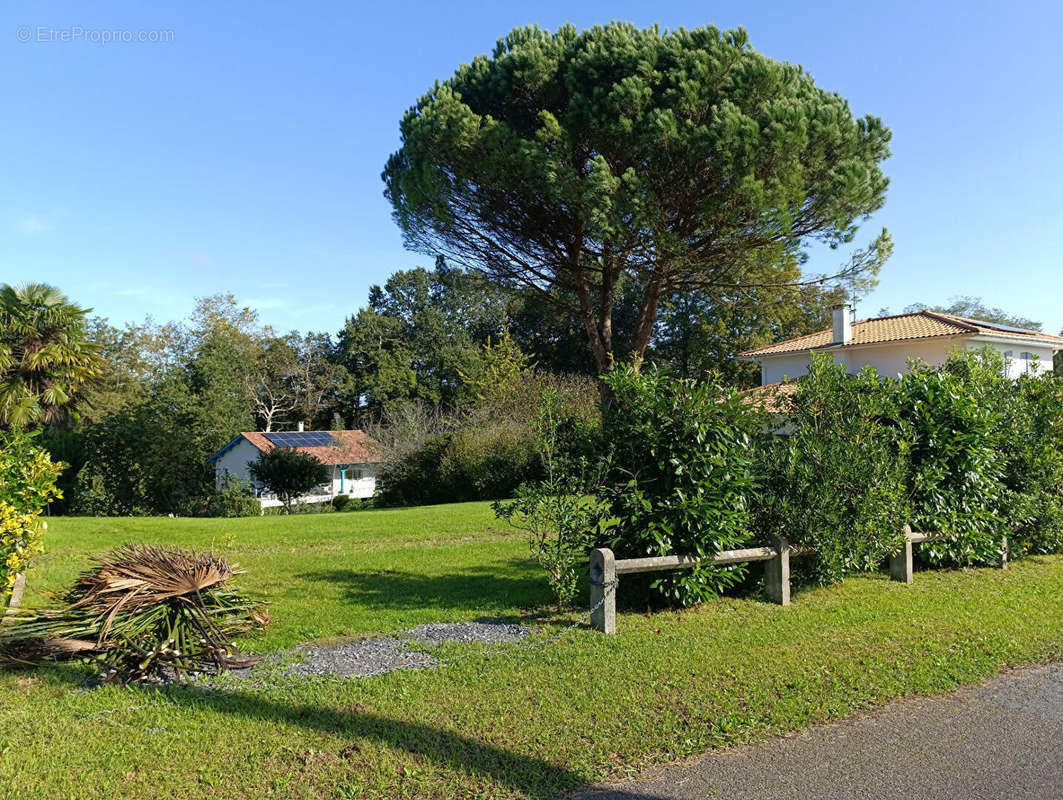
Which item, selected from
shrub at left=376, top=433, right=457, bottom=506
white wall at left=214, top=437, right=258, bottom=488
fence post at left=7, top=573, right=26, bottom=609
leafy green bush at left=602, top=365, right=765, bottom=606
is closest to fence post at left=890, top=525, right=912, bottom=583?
leafy green bush at left=602, top=365, right=765, bottom=606

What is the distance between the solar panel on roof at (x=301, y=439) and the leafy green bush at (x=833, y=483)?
34290mm

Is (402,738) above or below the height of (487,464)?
below

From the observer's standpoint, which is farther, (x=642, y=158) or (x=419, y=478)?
(x=419, y=478)

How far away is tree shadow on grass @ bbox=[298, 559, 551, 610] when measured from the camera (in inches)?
313

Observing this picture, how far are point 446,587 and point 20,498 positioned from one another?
14.6 ft

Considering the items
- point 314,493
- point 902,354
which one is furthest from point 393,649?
point 314,493

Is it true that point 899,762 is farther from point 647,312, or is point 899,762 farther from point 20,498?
point 647,312

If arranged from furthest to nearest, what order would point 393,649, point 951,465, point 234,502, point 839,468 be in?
point 234,502 < point 951,465 < point 839,468 < point 393,649

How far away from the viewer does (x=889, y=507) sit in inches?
331

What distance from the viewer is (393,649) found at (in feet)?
20.1

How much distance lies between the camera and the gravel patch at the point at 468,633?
641cm

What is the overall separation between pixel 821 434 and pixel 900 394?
1529 mm

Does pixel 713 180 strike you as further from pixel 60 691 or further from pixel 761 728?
pixel 60 691

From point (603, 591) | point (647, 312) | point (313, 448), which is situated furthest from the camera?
point (313, 448)
